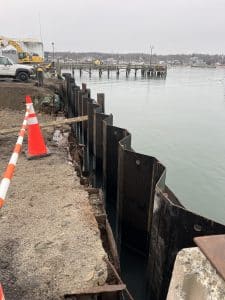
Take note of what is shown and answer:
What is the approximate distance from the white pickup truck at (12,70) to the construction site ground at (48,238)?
17.3 meters

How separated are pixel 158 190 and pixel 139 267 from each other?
2.28 meters

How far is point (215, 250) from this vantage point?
1319 mm

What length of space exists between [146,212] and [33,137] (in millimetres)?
3538

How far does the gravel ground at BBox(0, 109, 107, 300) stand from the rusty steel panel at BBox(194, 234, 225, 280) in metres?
2.25

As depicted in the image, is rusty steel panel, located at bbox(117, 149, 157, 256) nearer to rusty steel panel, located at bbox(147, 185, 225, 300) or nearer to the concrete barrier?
rusty steel panel, located at bbox(147, 185, 225, 300)

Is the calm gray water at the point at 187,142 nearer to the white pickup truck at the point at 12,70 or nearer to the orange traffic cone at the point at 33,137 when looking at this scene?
the orange traffic cone at the point at 33,137

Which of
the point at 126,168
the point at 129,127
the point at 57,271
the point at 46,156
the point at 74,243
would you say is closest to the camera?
the point at 57,271

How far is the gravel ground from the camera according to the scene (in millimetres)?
3326

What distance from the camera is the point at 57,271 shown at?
11.5ft

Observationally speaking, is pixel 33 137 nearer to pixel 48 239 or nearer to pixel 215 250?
pixel 48 239

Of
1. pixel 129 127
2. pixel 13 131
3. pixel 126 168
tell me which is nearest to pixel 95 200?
pixel 126 168

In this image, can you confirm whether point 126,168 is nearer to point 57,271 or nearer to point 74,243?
point 74,243

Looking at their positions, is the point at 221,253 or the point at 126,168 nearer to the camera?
the point at 221,253

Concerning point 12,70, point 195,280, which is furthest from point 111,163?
point 12,70
